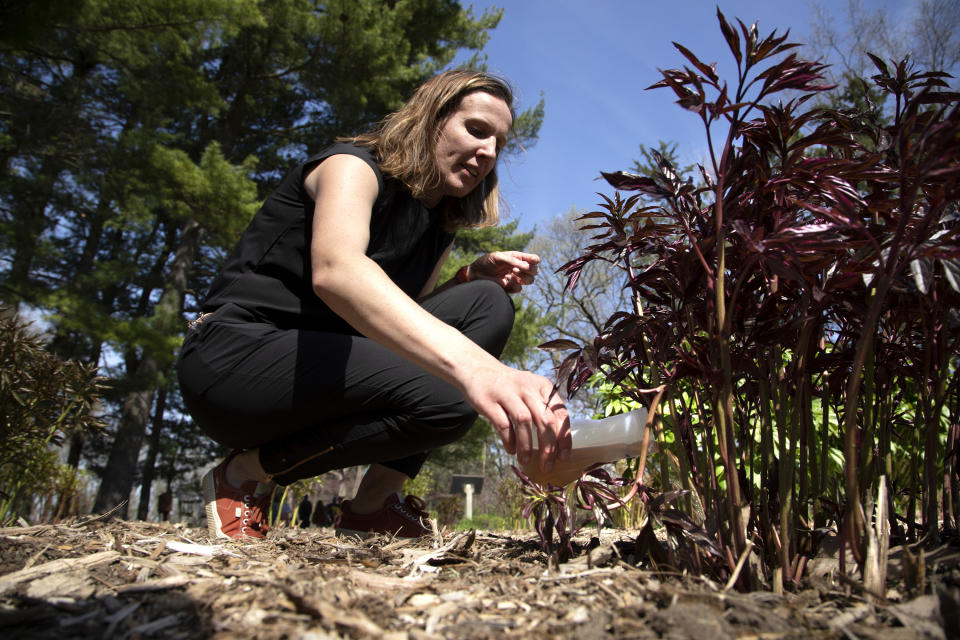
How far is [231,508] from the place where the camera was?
1.72 m

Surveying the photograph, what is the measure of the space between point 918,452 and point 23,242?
10.7 metres

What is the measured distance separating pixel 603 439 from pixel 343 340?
3.21 feet

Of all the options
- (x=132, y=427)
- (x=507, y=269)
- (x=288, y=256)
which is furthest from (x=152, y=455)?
(x=507, y=269)

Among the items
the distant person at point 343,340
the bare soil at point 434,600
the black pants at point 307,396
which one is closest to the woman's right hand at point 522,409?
the bare soil at point 434,600

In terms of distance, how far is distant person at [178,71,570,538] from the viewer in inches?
68.1

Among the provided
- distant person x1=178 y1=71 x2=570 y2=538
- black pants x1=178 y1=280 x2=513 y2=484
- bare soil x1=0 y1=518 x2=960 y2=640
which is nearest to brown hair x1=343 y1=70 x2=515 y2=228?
distant person x1=178 y1=71 x2=570 y2=538

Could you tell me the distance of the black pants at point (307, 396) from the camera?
5.67ft

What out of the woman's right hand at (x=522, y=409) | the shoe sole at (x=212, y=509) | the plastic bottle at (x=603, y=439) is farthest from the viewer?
the shoe sole at (x=212, y=509)

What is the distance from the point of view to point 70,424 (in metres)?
3.45

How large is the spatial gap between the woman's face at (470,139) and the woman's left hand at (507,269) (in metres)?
0.29

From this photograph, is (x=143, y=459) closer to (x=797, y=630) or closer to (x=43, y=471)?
(x=43, y=471)

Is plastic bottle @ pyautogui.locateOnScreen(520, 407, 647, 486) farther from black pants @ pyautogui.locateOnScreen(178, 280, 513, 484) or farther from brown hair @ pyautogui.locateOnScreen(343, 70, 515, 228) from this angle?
brown hair @ pyautogui.locateOnScreen(343, 70, 515, 228)

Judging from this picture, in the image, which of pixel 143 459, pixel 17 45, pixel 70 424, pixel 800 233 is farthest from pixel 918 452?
pixel 143 459

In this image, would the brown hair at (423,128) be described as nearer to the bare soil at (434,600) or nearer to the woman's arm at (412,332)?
the woman's arm at (412,332)
